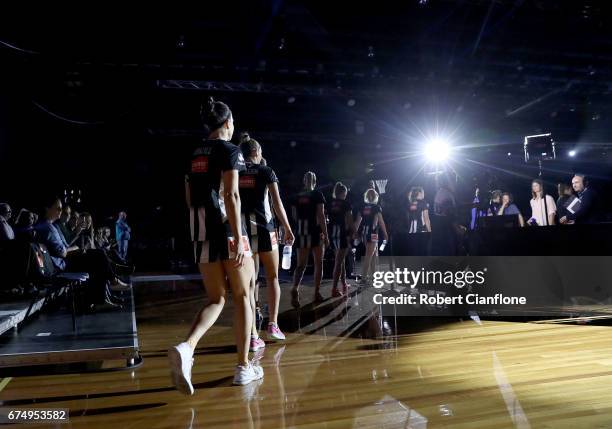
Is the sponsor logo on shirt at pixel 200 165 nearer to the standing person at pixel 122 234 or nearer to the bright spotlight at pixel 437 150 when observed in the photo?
Answer: the standing person at pixel 122 234

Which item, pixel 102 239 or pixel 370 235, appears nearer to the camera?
pixel 370 235

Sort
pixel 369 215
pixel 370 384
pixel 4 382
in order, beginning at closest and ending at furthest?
1. pixel 370 384
2. pixel 4 382
3. pixel 369 215

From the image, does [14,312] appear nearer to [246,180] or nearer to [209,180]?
[246,180]

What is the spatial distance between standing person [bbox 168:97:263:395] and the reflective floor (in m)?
0.37

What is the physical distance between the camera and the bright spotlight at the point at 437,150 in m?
13.5

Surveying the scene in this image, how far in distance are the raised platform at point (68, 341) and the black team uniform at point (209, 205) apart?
994 millimetres

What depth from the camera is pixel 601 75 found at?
386 inches

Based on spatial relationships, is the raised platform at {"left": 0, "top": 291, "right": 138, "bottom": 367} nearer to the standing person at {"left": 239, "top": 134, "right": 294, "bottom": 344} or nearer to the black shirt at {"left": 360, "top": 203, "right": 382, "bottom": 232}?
the standing person at {"left": 239, "top": 134, "right": 294, "bottom": 344}

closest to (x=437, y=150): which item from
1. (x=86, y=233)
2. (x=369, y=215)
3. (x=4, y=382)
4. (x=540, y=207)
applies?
(x=540, y=207)

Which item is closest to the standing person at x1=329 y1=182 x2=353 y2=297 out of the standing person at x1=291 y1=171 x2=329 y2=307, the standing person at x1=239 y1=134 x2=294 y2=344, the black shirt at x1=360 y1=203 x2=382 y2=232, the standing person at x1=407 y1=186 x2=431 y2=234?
the black shirt at x1=360 y1=203 x2=382 y2=232

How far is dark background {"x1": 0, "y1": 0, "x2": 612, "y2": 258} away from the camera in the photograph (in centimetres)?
721

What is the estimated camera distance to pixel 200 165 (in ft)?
7.54

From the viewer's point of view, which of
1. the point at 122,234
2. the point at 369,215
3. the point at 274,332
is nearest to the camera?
the point at 274,332

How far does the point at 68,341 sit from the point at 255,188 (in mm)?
1555
